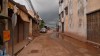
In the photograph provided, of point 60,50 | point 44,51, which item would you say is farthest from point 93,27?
point 44,51

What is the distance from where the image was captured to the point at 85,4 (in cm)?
2181

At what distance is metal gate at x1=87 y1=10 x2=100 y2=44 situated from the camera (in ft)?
57.2

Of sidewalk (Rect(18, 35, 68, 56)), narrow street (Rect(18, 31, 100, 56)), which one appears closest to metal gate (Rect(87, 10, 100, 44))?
narrow street (Rect(18, 31, 100, 56))

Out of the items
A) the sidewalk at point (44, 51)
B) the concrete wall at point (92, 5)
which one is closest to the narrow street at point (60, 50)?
the sidewalk at point (44, 51)

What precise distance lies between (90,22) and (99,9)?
351 cm

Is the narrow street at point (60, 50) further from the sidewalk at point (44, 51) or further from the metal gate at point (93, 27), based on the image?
the metal gate at point (93, 27)

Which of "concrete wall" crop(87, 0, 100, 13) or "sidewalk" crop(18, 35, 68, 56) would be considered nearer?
"sidewalk" crop(18, 35, 68, 56)

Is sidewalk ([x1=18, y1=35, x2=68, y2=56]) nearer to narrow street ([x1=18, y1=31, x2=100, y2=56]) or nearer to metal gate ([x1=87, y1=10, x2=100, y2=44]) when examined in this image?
narrow street ([x1=18, y1=31, x2=100, y2=56])

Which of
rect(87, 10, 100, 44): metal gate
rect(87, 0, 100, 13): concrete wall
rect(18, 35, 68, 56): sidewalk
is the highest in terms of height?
rect(87, 0, 100, 13): concrete wall

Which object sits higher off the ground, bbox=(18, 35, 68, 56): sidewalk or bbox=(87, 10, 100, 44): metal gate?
Result: bbox=(87, 10, 100, 44): metal gate

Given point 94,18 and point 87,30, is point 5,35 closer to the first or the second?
point 94,18

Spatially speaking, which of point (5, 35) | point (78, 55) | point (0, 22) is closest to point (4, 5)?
point (0, 22)

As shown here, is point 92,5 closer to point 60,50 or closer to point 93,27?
point 93,27

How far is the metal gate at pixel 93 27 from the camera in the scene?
57.2ft
